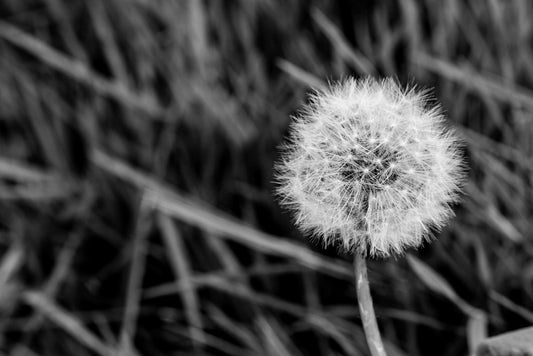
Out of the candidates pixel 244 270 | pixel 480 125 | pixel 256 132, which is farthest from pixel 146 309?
pixel 480 125

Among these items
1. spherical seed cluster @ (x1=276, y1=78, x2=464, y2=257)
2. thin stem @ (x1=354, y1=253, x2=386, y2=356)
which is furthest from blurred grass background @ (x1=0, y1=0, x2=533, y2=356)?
thin stem @ (x1=354, y1=253, x2=386, y2=356)

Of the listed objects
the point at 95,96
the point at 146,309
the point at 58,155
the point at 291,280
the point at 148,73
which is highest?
the point at 148,73

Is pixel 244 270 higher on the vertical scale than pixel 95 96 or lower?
lower

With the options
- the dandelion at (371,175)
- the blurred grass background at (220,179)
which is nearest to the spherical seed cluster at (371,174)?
the dandelion at (371,175)

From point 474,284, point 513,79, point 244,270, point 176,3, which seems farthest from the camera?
point 176,3

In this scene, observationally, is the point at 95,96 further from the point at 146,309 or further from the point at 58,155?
the point at 146,309

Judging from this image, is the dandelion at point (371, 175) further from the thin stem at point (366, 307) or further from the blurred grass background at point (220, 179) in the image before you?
the blurred grass background at point (220, 179)

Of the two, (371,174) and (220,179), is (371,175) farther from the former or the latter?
(220,179)
